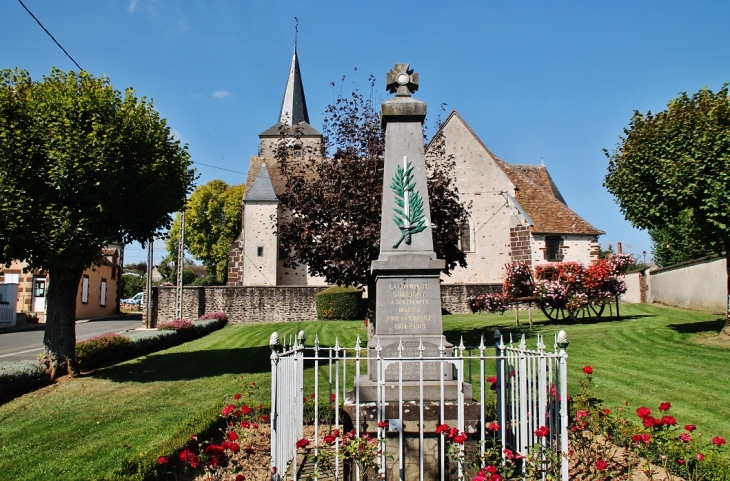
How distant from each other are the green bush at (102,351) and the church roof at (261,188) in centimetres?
1944

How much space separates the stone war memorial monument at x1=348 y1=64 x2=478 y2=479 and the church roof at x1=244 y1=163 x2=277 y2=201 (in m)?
27.3

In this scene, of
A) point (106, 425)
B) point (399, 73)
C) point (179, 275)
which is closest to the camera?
point (399, 73)

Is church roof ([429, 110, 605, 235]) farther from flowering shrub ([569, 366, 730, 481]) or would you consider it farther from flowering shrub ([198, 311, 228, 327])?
flowering shrub ([569, 366, 730, 481])

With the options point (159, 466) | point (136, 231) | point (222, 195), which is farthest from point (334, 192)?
point (222, 195)

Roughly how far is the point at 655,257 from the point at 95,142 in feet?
127

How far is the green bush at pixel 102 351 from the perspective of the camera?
12.4 metres

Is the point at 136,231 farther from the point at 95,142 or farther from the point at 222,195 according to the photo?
the point at 222,195

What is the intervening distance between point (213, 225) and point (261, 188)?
1638 cm

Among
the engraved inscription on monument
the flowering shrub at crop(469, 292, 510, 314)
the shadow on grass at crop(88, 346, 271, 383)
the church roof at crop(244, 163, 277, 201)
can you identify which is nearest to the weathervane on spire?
the engraved inscription on monument

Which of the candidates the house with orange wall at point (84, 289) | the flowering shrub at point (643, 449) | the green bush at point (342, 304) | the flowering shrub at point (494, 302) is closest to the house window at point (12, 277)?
the house with orange wall at point (84, 289)

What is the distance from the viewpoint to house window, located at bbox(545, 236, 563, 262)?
87.0 ft

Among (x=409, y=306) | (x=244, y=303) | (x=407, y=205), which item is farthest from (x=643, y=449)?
(x=244, y=303)

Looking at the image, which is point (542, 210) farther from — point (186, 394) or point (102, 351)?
point (186, 394)

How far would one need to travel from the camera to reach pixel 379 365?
15.4 ft
